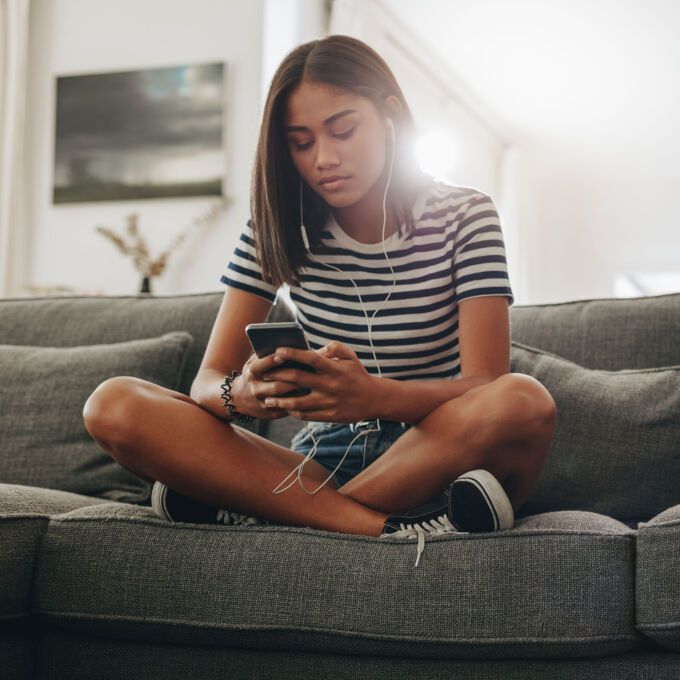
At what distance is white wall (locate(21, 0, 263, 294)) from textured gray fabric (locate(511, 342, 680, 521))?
2.44 metres

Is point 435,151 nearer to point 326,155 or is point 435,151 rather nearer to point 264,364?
point 326,155

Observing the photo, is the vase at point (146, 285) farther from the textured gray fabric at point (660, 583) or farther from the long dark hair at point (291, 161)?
the textured gray fabric at point (660, 583)

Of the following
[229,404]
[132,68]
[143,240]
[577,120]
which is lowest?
[229,404]

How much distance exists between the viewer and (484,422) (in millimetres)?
1145

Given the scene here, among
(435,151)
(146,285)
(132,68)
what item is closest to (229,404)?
(146,285)

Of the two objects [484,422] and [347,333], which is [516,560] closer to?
[484,422]

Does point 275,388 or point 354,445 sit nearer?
point 275,388

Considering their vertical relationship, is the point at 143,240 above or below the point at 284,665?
above

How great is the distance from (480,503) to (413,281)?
0.48 meters

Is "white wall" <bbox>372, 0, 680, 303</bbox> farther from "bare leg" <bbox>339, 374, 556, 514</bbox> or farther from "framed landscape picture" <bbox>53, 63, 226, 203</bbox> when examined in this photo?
"bare leg" <bbox>339, 374, 556, 514</bbox>

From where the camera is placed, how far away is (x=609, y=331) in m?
1.75

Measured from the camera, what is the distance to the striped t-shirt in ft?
4.67

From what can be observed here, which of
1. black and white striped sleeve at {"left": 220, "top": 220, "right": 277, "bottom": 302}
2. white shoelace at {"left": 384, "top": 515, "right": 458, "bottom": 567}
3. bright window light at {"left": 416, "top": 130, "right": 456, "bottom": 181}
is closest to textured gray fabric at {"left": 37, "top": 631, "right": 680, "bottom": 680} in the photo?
white shoelace at {"left": 384, "top": 515, "right": 458, "bottom": 567}

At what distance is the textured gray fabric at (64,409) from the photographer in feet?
5.38
